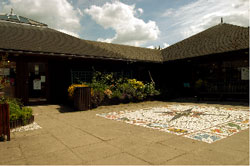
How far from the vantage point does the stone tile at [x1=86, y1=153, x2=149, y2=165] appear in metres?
2.80

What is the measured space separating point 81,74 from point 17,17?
708 centimetres

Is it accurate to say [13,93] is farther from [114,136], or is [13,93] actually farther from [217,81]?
[217,81]

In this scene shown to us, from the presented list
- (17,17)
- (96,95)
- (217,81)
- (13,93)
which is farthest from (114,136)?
(17,17)

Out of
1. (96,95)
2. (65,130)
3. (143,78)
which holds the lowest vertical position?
(65,130)

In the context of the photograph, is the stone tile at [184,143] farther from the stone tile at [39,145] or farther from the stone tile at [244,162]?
the stone tile at [39,145]

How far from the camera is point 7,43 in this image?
9328 millimetres

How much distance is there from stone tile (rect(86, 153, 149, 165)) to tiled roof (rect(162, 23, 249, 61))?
10.1 meters

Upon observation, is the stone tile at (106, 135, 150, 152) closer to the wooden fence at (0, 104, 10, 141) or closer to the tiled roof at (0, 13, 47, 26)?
the wooden fence at (0, 104, 10, 141)

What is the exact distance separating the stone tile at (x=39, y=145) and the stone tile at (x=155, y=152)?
1359 mm

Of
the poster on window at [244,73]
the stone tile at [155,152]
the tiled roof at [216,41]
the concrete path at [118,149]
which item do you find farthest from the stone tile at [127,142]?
the poster on window at [244,73]

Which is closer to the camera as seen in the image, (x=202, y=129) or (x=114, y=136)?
(x=114, y=136)

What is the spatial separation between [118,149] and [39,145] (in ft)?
5.03

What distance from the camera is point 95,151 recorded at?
3.30 metres

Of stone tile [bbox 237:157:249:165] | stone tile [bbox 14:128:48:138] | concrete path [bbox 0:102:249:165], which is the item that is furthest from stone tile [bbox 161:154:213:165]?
stone tile [bbox 14:128:48:138]
